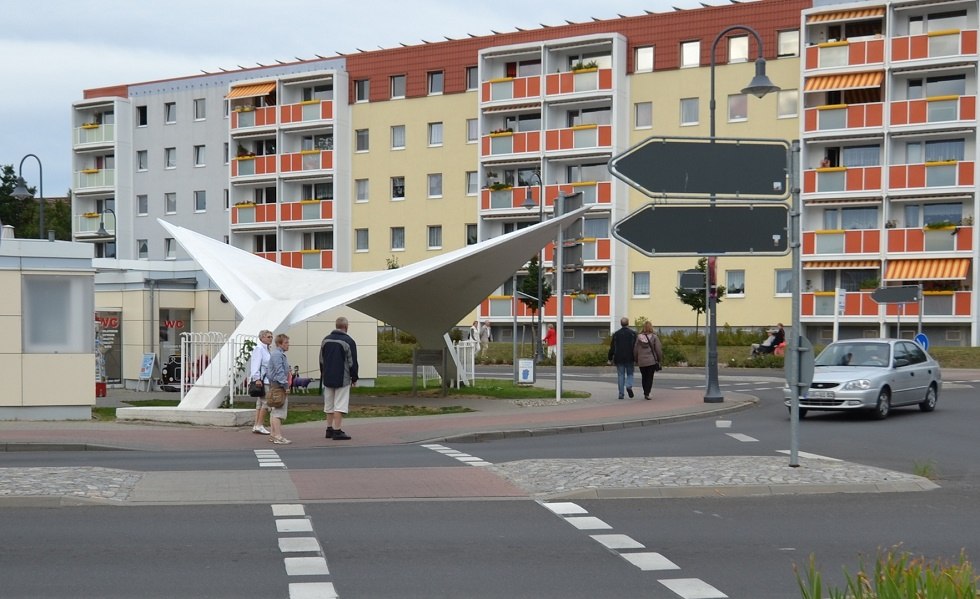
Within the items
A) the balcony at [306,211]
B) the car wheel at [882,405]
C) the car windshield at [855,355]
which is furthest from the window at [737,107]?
the car wheel at [882,405]

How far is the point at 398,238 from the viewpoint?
67938 millimetres

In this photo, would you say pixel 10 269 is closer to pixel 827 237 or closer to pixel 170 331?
pixel 170 331

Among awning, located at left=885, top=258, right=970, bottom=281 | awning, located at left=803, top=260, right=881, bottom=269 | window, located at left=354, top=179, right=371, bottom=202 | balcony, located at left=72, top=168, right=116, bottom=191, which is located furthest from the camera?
balcony, located at left=72, top=168, right=116, bottom=191

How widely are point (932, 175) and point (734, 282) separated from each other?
10167 millimetres

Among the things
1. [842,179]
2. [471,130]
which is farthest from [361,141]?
[842,179]

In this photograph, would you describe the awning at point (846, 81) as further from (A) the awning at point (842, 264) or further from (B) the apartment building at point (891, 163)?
(A) the awning at point (842, 264)

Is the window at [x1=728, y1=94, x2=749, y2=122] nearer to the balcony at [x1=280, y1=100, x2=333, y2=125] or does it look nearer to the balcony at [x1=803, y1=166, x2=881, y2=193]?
the balcony at [x1=803, y1=166, x2=881, y2=193]

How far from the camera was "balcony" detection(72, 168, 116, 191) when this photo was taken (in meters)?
78.8

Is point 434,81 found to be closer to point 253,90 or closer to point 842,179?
point 253,90

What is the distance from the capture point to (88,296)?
23.8 metres

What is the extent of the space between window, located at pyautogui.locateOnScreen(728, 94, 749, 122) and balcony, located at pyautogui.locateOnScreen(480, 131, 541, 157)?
31.2 ft

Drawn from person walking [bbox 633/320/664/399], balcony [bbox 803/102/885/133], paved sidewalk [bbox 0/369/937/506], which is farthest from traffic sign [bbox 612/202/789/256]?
balcony [bbox 803/102/885/133]

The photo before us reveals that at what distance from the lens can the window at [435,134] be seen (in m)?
66.7

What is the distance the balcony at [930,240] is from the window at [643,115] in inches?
517
